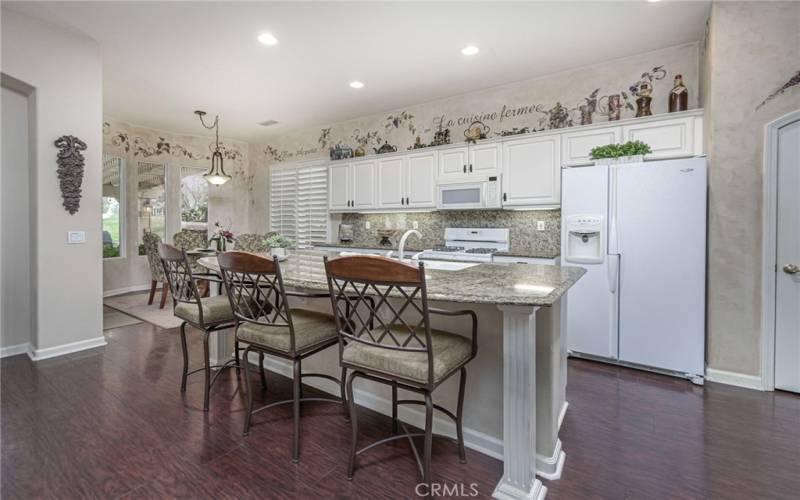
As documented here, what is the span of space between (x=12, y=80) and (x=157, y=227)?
373 centimetres

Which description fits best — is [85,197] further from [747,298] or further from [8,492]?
[747,298]

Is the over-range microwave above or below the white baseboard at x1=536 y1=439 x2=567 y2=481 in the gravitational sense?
above

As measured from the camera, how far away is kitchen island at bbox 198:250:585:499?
150cm

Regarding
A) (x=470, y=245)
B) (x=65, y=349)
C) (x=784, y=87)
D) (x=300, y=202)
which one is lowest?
(x=65, y=349)

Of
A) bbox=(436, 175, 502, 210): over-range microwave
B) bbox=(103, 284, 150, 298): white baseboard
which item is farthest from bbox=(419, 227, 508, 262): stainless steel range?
bbox=(103, 284, 150, 298): white baseboard

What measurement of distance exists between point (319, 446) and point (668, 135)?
144 inches

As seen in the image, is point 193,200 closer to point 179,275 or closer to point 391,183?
point 391,183

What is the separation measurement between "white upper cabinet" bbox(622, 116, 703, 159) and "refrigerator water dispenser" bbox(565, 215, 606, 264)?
747mm

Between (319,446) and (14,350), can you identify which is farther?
(14,350)

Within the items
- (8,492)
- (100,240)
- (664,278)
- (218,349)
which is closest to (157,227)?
(100,240)

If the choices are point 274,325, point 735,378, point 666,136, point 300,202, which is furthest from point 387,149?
point 735,378

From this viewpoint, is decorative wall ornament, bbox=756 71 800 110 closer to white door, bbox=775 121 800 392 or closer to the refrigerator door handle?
white door, bbox=775 121 800 392

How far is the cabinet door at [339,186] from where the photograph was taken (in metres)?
5.50

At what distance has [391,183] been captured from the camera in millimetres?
4992
